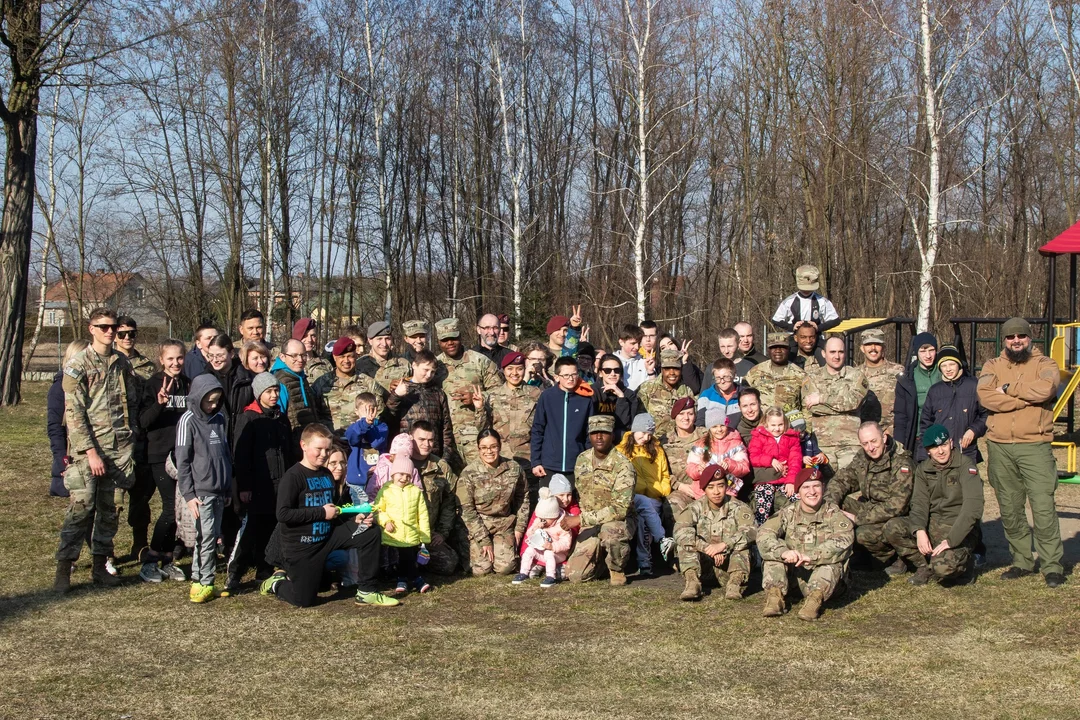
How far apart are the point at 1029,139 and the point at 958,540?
22193 millimetres

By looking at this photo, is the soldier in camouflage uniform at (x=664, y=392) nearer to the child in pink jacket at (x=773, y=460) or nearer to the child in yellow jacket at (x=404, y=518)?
the child in pink jacket at (x=773, y=460)

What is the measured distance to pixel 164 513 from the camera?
25.1 feet

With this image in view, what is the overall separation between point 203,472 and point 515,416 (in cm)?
266

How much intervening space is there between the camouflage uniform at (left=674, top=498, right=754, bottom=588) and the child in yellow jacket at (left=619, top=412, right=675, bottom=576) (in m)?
0.52

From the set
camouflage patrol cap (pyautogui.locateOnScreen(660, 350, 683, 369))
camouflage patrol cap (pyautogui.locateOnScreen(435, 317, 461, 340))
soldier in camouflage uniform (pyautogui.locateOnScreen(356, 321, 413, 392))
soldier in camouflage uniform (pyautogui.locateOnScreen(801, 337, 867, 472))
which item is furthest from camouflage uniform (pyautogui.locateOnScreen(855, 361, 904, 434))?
soldier in camouflage uniform (pyautogui.locateOnScreen(356, 321, 413, 392))

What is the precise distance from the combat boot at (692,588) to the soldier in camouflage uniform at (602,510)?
0.59 m

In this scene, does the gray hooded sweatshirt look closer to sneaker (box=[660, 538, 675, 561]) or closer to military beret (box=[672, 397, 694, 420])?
sneaker (box=[660, 538, 675, 561])

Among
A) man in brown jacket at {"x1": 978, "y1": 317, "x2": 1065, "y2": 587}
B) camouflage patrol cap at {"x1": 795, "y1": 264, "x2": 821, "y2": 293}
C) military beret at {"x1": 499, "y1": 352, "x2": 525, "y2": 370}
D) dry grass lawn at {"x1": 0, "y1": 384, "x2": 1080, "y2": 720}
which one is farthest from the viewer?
camouflage patrol cap at {"x1": 795, "y1": 264, "x2": 821, "y2": 293}

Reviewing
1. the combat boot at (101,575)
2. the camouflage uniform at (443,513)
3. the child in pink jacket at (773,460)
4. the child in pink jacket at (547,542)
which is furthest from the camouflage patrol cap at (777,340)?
the combat boot at (101,575)

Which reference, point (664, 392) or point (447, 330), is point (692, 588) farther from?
point (447, 330)

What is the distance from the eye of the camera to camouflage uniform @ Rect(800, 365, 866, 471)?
838 cm

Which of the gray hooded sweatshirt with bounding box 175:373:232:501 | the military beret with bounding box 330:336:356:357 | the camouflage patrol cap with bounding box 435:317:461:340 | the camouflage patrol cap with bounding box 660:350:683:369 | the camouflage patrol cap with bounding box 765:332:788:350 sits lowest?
the gray hooded sweatshirt with bounding box 175:373:232:501

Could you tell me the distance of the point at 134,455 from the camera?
297 inches

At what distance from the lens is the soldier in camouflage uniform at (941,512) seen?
7.17 m
